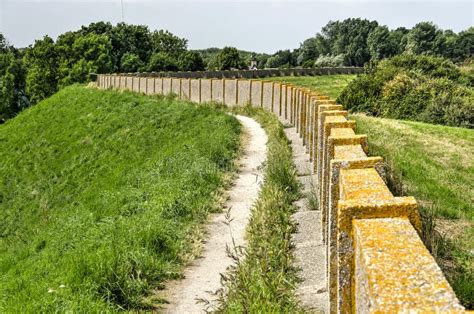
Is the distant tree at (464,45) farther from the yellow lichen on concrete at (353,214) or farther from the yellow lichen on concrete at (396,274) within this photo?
the yellow lichen on concrete at (396,274)

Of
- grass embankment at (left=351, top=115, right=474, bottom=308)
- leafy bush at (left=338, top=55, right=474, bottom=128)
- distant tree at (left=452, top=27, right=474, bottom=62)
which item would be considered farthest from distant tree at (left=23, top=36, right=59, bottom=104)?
grass embankment at (left=351, top=115, right=474, bottom=308)

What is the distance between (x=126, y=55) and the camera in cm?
8931

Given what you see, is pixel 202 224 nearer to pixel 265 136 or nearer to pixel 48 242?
pixel 48 242

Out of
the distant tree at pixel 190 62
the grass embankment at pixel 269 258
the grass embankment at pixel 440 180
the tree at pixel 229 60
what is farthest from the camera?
the distant tree at pixel 190 62

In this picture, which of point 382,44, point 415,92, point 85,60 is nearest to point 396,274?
point 415,92

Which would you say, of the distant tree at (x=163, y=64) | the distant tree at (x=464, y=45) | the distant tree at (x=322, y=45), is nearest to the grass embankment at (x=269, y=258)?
the distant tree at (x=163, y=64)

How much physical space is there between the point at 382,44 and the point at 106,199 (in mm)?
103172

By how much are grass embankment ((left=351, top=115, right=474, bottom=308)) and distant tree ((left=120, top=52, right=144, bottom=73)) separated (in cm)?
7148

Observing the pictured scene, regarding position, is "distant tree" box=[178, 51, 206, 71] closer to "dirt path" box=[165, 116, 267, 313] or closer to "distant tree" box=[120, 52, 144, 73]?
"distant tree" box=[120, 52, 144, 73]

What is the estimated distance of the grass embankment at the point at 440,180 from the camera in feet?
20.0

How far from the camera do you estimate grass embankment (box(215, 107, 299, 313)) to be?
550cm

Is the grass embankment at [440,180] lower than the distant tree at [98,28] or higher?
lower

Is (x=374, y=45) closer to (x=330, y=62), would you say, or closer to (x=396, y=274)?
(x=330, y=62)

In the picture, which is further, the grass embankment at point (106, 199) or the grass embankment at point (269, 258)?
the grass embankment at point (106, 199)
